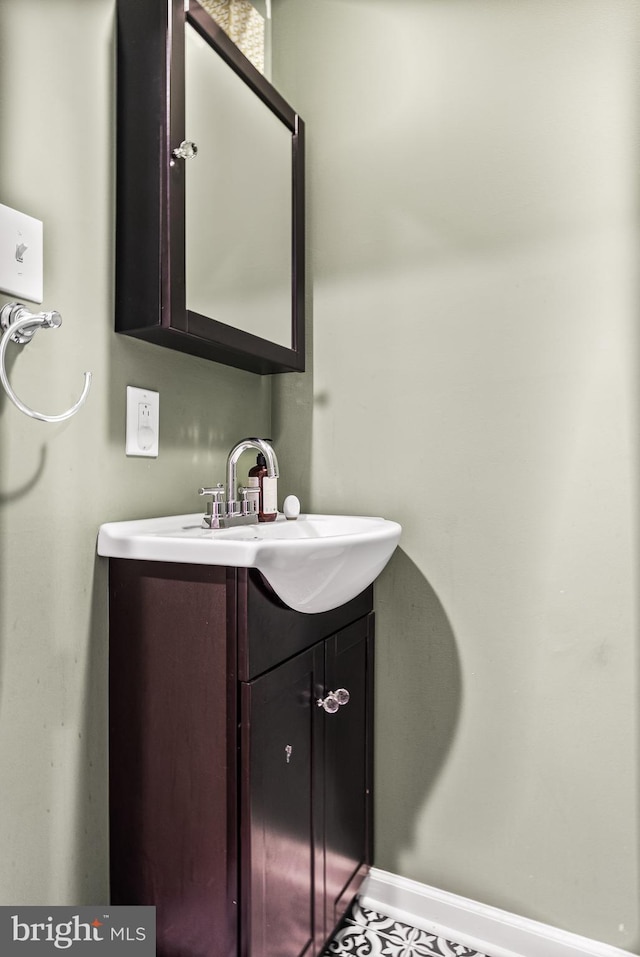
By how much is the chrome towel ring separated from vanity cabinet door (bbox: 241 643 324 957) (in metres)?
0.52

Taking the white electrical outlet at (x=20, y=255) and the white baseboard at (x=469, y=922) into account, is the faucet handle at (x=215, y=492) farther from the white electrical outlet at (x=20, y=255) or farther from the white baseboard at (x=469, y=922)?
the white baseboard at (x=469, y=922)

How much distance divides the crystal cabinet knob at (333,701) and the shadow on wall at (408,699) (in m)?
0.28

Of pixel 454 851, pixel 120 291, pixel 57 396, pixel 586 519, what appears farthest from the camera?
pixel 454 851

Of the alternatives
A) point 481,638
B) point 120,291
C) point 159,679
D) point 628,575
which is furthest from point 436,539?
point 120,291

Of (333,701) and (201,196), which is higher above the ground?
(201,196)

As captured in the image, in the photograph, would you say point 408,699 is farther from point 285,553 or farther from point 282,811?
point 285,553

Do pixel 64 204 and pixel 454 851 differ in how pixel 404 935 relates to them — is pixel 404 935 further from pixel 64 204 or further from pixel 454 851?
pixel 64 204

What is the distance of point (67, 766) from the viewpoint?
974 millimetres

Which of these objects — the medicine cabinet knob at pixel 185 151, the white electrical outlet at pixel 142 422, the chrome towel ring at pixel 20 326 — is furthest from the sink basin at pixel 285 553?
the medicine cabinet knob at pixel 185 151

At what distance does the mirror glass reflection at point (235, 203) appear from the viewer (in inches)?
44.2

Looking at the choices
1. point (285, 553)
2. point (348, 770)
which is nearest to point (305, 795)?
point (348, 770)

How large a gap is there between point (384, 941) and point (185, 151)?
1621mm

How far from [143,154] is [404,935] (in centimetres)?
166

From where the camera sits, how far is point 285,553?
0.87 metres
